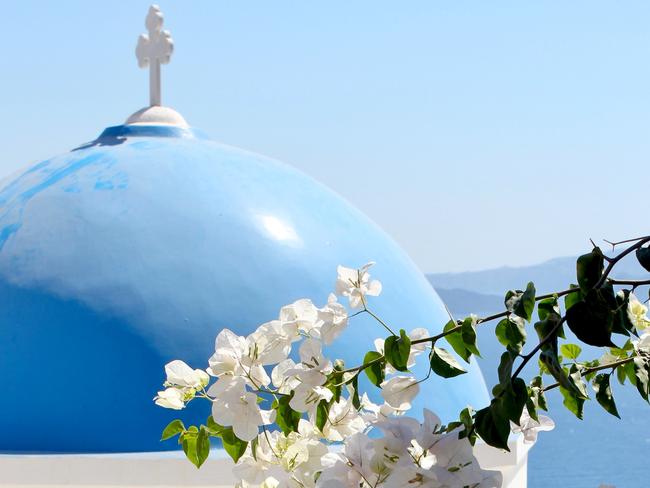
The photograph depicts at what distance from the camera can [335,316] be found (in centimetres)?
233

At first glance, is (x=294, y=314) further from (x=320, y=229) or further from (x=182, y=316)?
(x=320, y=229)

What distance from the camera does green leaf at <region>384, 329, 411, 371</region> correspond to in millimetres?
2266

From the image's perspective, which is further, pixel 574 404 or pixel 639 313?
pixel 639 313

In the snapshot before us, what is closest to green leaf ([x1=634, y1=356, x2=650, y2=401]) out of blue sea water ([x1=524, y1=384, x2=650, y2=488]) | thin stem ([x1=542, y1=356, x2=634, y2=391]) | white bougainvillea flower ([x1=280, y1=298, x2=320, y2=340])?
thin stem ([x1=542, y1=356, x2=634, y2=391])

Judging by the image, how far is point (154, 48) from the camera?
8.50 m

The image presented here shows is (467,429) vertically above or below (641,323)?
above

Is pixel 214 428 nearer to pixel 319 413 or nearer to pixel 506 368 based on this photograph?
pixel 319 413

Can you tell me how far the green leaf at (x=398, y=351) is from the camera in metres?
2.27

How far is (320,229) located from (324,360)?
15.2 feet

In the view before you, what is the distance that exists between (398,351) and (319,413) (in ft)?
0.70

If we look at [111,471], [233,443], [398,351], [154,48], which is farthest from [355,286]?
[154,48]

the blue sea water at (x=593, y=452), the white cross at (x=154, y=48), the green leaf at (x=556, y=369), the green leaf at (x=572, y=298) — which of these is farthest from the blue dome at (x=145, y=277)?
the blue sea water at (x=593, y=452)

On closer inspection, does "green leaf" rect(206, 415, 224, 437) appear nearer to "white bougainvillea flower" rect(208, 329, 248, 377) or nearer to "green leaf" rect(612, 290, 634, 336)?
"white bougainvillea flower" rect(208, 329, 248, 377)

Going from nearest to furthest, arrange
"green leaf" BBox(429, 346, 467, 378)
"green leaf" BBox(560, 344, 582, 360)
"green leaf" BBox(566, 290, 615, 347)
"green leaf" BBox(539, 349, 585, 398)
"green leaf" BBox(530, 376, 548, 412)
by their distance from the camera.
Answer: "green leaf" BBox(539, 349, 585, 398), "green leaf" BBox(566, 290, 615, 347), "green leaf" BBox(429, 346, 467, 378), "green leaf" BBox(530, 376, 548, 412), "green leaf" BBox(560, 344, 582, 360)
